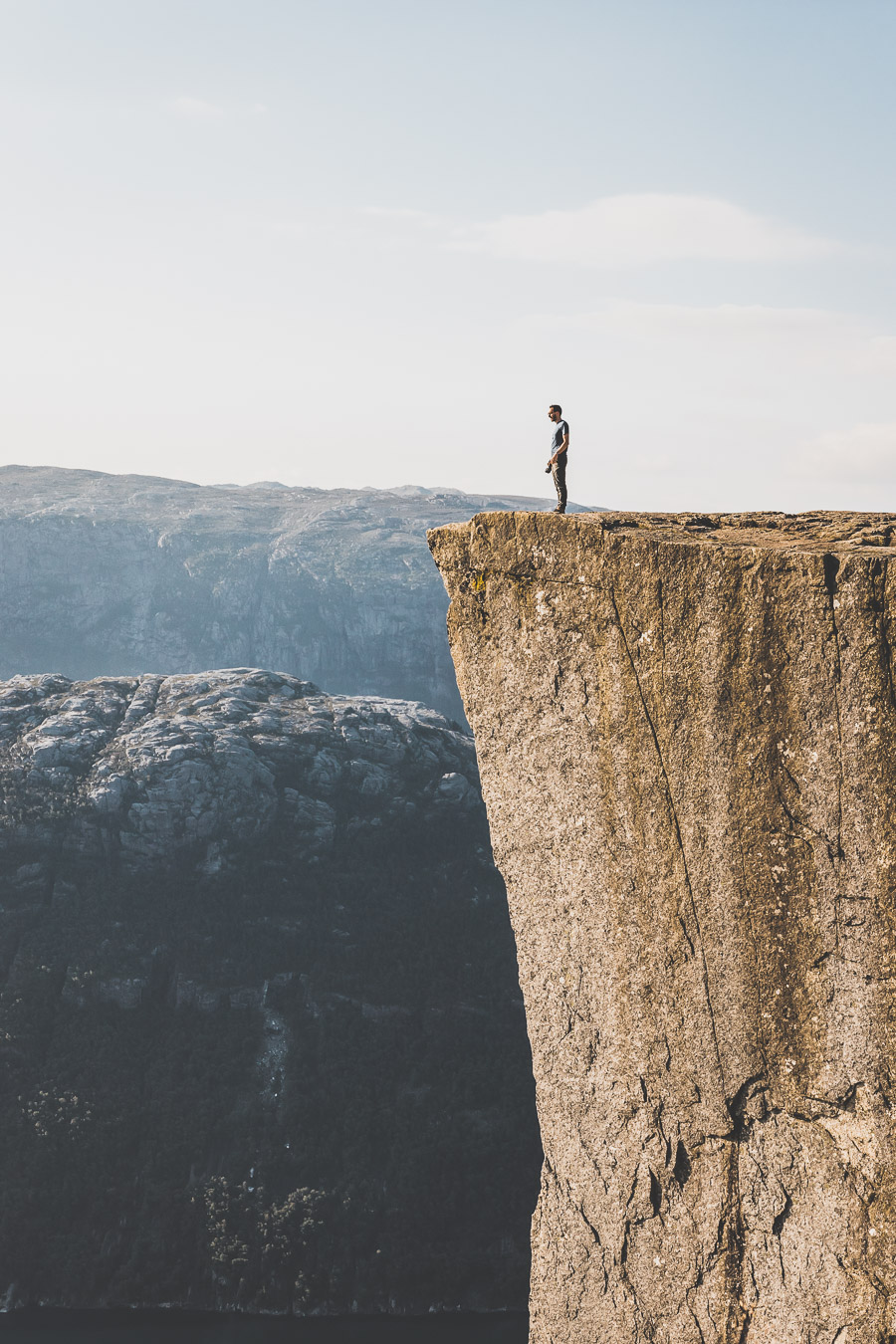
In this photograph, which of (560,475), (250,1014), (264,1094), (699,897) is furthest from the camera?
(250,1014)

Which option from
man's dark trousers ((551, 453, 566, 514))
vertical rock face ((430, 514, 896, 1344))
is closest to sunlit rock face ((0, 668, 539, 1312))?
vertical rock face ((430, 514, 896, 1344))

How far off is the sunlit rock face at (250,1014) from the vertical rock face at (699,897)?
2827 inches

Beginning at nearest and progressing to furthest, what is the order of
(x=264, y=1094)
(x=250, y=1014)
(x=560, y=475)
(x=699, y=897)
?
(x=699, y=897)
(x=560, y=475)
(x=264, y=1094)
(x=250, y=1014)

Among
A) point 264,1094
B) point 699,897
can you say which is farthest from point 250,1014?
point 699,897

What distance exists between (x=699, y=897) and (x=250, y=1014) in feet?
284

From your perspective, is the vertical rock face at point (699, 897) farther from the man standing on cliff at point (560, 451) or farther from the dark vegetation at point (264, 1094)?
the dark vegetation at point (264, 1094)

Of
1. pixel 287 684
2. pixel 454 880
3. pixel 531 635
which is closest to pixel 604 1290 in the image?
pixel 531 635

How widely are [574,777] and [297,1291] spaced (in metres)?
76.7

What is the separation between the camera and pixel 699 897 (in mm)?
12297

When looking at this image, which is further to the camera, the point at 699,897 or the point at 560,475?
the point at 560,475

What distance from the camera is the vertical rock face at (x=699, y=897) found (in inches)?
442

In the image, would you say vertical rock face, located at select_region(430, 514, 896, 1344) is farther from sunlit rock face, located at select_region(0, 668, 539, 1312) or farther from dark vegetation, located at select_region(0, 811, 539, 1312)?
sunlit rock face, located at select_region(0, 668, 539, 1312)

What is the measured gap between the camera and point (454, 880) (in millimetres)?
107562

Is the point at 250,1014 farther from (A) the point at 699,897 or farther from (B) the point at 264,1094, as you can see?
(A) the point at 699,897
